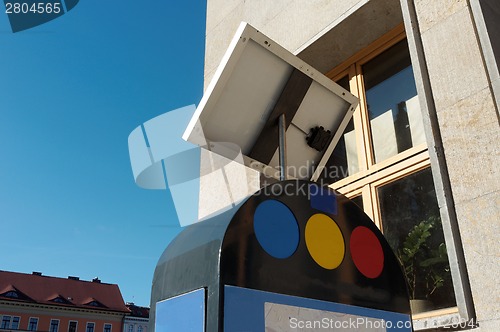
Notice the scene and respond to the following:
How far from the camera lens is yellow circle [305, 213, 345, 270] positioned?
1.80 metres

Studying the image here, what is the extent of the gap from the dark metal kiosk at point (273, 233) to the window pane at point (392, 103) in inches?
76.5

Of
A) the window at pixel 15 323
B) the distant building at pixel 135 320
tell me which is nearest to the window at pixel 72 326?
the window at pixel 15 323

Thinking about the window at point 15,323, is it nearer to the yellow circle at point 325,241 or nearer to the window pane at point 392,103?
the window pane at point 392,103

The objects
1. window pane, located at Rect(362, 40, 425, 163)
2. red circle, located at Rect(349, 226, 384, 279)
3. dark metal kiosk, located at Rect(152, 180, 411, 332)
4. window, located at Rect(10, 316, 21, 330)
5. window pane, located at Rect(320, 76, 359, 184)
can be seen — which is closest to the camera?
dark metal kiosk, located at Rect(152, 180, 411, 332)

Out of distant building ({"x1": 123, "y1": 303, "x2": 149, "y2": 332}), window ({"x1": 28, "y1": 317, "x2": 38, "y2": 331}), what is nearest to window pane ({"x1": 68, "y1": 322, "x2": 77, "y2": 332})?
window ({"x1": 28, "y1": 317, "x2": 38, "y2": 331})

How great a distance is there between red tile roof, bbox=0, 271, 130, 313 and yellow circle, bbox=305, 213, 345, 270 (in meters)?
52.2

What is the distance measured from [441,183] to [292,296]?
1.88m

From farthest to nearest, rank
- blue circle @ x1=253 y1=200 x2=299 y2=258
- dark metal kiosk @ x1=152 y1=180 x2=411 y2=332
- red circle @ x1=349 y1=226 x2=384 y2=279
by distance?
red circle @ x1=349 y1=226 x2=384 y2=279, blue circle @ x1=253 y1=200 x2=299 y2=258, dark metal kiosk @ x1=152 y1=180 x2=411 y2=332

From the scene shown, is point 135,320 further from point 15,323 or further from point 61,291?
point 15,323

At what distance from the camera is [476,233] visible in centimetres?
288

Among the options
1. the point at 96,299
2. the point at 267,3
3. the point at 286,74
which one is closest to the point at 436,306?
the point at 286,74

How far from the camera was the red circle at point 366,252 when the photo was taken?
1.97 m

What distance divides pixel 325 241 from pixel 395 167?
8.06 ft

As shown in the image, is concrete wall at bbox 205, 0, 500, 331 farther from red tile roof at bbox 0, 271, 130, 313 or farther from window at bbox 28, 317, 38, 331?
red tile roof at bbox 0, 271, 130, 313
